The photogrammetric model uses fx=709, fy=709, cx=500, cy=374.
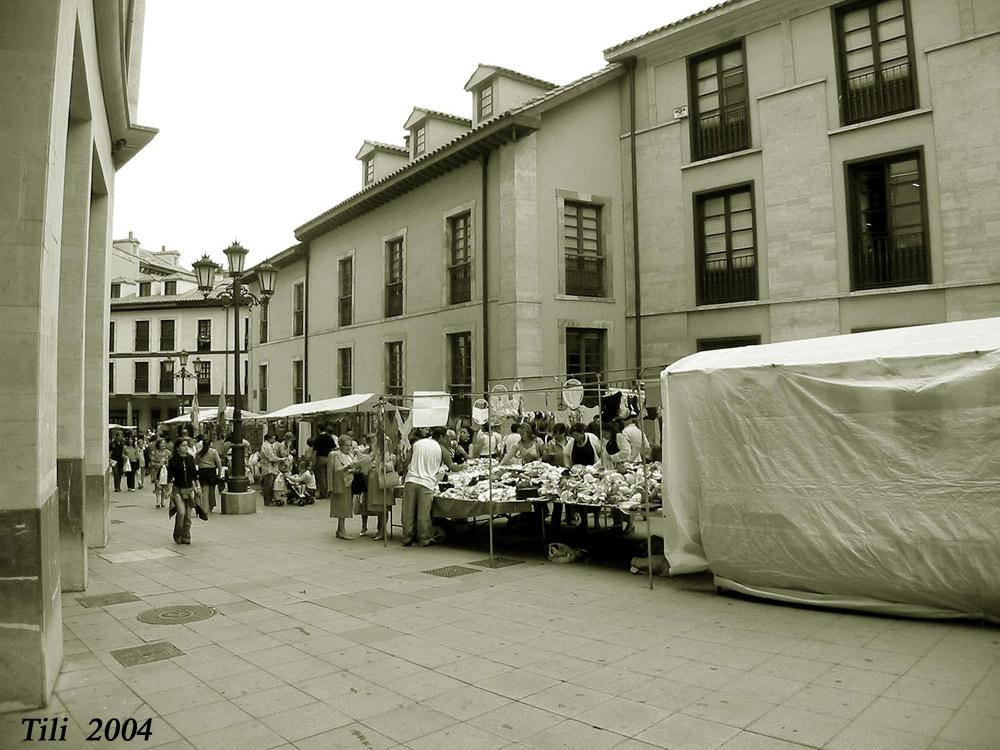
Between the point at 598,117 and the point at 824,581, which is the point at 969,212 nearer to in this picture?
the point at 598,117

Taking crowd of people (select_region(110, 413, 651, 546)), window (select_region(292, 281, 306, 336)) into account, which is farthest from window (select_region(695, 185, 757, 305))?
window (select_region(292, 281, 306, 336))

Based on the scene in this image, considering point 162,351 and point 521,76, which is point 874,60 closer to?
point 521,76

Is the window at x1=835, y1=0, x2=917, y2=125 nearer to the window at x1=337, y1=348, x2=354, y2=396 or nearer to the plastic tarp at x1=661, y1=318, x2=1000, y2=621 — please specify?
the plastic tarp at x1=661, y1=318, x2=1000, y2=621

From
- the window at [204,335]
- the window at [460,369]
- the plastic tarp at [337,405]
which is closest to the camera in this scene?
the plastic tarp at [337,405]

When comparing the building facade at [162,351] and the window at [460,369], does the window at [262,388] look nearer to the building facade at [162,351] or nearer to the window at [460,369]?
the window at [460,369]

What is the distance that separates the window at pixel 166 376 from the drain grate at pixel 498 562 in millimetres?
44532

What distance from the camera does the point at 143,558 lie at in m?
9.90

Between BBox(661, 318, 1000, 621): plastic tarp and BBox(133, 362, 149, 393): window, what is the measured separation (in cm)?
4868

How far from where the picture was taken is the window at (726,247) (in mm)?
15789

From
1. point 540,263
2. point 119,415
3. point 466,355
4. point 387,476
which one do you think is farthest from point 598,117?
point 119,415

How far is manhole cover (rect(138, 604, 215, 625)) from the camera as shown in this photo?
6.58 meters

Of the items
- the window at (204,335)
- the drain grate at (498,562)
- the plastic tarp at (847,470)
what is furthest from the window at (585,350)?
the window at (204,335)

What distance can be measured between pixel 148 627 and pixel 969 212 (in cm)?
1490

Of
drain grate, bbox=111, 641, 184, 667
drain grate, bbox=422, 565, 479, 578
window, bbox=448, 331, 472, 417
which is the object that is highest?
window, bbox=448, 331, 472, 417
